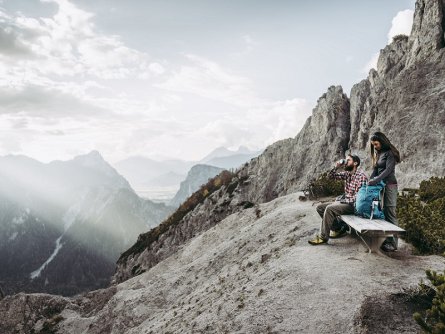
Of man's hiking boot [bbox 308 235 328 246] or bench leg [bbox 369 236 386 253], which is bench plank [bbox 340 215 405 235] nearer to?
bench leg [bbox 369 236 386 253]

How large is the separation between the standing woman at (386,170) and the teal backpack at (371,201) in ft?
0.84

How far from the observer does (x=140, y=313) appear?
828 inches

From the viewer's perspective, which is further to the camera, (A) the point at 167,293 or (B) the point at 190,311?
(A) the point at 167,293

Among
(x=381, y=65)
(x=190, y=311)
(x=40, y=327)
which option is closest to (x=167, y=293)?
(x=190, y=311)

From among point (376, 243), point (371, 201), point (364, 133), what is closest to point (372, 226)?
point (376, 243)

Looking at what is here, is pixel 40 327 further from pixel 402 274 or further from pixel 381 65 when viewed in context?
pixel 381 65

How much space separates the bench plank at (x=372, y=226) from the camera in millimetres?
10945

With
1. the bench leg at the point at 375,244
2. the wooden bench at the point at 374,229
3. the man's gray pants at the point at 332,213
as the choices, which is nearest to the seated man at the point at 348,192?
the man's gray pants at the point at 332,213

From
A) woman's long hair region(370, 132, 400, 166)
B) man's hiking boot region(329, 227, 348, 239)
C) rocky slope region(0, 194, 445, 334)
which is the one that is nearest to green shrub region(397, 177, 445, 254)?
rocky slope region(0, 194, 445, 334)

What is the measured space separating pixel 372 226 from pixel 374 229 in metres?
0.41

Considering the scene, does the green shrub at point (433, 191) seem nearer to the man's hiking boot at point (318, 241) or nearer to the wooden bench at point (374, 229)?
the man's hiking boot at point (318, 241)

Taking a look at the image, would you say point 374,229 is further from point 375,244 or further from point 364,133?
point 364,133

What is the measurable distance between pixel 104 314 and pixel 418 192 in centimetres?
2379

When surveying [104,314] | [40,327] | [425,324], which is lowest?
[40,327]
